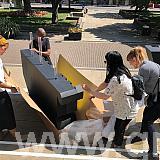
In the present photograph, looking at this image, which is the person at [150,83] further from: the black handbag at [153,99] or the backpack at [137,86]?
the backpack at [137,86]

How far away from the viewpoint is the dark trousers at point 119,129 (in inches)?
222

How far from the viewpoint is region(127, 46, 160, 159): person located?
545cm

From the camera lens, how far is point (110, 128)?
19.1ft

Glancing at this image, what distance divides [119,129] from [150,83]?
933 millimetres

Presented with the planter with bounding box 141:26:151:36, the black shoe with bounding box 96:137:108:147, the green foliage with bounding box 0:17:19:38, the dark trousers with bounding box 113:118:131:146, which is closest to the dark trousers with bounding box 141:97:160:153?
the dark trousers with bounding box 113:118:131:146

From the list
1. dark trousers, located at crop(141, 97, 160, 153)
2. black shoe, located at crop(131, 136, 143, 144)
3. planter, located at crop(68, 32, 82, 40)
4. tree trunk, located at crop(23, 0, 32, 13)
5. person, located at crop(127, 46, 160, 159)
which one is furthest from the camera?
tree trunk, located at crop(23, 0, 32, 13)

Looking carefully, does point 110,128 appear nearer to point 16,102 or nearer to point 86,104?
point 86,104

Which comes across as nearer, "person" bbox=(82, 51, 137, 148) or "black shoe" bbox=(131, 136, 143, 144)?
"person" bbox=(82, 51, 137, 148)

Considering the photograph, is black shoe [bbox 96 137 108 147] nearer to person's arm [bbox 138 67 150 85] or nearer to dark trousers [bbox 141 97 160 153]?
dark trousers [bbox 141 97 160 153]

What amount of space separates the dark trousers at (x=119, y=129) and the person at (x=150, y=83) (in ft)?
1.29

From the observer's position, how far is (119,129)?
571 cm

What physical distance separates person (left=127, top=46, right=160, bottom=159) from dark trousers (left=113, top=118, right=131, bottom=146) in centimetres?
39

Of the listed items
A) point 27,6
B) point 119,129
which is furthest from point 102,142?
point 27,6

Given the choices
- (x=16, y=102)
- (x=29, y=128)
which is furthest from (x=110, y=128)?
(x=16, y=102)
